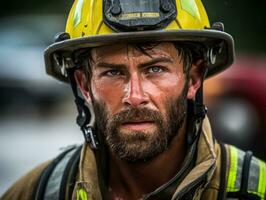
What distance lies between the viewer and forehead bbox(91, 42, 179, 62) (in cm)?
385

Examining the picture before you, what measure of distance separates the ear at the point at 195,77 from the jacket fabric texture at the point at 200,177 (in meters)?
0.16

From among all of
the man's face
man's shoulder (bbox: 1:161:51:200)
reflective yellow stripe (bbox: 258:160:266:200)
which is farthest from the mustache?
man's shoulder (bbox: 1:161:51:200)

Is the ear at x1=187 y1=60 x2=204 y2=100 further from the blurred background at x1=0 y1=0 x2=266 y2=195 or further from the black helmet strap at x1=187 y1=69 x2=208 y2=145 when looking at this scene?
the blurred background at x1=0 y1=0 x2=266 y2=195

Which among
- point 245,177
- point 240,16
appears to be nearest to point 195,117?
point 245,177

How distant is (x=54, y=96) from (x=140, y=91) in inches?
339

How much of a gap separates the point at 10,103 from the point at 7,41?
198cm

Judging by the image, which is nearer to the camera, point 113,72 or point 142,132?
point 142,132

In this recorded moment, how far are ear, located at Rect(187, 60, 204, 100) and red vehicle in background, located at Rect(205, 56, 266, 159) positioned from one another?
3.58 meters

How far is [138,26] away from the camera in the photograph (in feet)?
12.3

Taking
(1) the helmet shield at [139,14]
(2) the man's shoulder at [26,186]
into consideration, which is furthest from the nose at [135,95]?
(2) the man's shoulder at [26,186]

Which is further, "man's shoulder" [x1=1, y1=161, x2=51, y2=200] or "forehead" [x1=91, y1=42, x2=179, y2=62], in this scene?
"man's shoulder" [x1=1, y1=161, x2=51, y2=200]

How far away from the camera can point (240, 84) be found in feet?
27.7

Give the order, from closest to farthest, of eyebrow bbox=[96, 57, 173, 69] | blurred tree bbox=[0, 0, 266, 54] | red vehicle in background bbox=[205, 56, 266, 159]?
eyebrow bbox=[96, 57, 173, 69] → red vehicle in background bbox=[205, 56, 266, 159] → blurred tree bbox=[0, 0, 266, 54]

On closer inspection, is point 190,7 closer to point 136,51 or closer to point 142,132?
point 136,51
